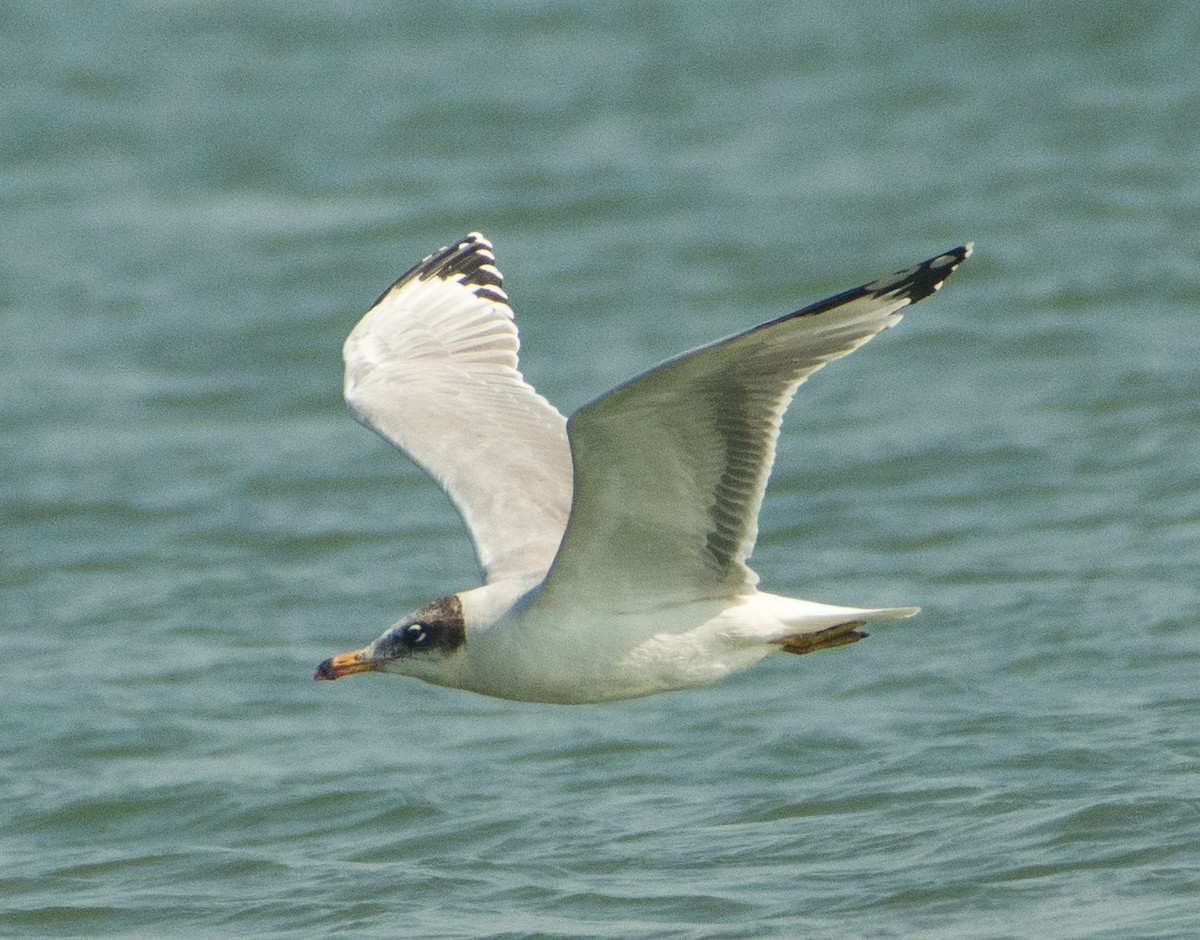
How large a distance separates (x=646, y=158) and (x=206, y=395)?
14.4 ft

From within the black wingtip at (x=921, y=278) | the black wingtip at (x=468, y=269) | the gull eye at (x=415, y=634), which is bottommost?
the gull eye at (x=415, y=634)

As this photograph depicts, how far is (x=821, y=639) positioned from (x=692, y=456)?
3.05 ft

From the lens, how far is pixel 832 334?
5.45 m

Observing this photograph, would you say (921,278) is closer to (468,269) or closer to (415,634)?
(415,634)

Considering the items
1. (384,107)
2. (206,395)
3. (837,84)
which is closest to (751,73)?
(837,84)

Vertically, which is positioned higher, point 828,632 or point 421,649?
point 421,649

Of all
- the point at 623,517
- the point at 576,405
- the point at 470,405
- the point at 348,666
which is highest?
the point at 576,405

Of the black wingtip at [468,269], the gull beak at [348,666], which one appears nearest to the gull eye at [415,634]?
the gull beak at [348,666]

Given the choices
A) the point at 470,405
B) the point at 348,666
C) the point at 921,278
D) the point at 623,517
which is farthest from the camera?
the point at 470,405

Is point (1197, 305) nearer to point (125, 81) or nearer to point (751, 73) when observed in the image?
point (751, 73)

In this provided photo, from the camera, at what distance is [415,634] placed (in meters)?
6.39

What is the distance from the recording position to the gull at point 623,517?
545 cm

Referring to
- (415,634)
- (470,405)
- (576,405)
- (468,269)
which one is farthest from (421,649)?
(576,405)

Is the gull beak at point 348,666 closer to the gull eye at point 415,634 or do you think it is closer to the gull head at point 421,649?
the gull head at point 421,649
